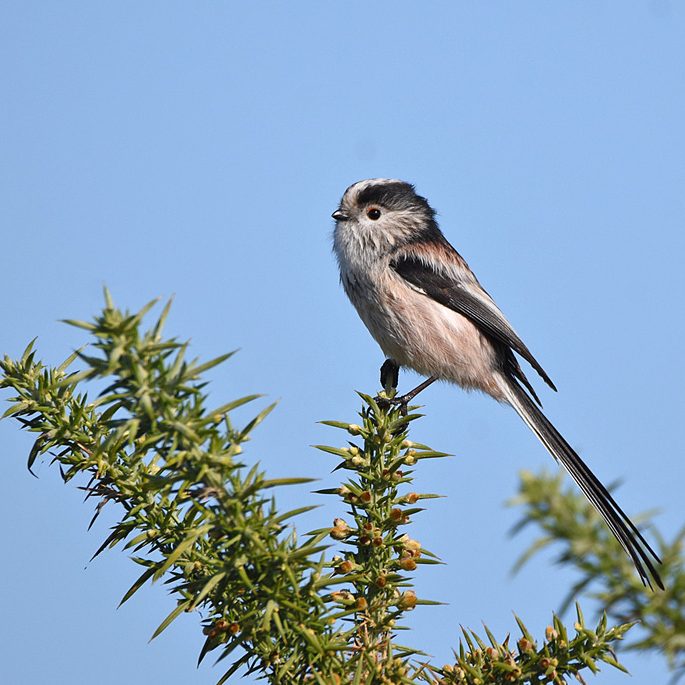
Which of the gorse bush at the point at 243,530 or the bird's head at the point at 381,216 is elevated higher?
the bird's head at the point at 381,216

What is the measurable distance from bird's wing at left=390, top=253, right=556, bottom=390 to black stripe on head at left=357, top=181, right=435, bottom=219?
74 centimetres

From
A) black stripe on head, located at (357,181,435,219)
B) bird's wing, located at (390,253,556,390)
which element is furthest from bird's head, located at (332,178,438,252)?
bird's wing, located at (390,253,556,390)

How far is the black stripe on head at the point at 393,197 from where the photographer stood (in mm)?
6535

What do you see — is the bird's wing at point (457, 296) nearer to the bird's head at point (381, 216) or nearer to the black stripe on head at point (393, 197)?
the bird's head at point (381, 216)

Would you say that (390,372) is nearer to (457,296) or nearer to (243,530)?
(457,296)

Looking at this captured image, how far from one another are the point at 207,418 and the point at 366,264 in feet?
14.6

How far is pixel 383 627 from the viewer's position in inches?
77.1

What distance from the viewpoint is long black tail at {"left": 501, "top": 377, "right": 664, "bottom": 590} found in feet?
9.63

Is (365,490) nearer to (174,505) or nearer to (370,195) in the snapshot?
(174,505)

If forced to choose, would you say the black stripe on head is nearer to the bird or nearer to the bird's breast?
the bird

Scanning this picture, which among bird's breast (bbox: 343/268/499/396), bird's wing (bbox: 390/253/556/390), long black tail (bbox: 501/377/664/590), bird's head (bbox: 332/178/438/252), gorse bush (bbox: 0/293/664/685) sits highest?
bird's head (bbox: 332/178/438/252)

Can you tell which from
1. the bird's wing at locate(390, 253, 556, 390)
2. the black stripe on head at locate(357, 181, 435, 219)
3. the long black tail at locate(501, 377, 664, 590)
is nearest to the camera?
the long black tail at locate(501, 377, 664, 590)

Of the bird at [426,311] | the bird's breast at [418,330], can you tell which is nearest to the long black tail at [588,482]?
the bird at [426,311]

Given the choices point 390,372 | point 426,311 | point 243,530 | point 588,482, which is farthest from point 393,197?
point 243,530
